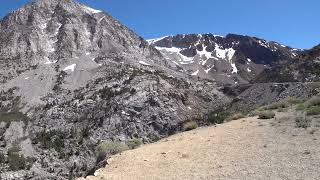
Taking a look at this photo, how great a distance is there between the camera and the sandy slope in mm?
17125

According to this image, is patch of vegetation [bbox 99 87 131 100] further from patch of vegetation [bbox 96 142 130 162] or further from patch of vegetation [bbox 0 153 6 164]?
patch of vegetation [bbox 96 142 130 162]

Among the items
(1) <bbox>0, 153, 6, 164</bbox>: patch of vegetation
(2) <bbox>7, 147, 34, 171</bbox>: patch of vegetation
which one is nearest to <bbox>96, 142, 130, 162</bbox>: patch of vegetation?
(2) <bbox>7, 147, 34, 171</bbox>: patch of vegetation

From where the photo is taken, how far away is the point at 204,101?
199000mm

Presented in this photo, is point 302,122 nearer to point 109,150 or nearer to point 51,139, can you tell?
point 109,150

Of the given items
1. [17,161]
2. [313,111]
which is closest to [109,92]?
[17,161]

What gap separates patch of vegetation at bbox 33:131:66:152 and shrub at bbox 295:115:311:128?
461ft

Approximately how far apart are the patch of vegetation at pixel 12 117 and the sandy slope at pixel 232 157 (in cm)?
16047

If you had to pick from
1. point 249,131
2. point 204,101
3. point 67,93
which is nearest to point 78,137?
point 67,93

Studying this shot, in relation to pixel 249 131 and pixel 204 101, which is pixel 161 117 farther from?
pixel 249 131

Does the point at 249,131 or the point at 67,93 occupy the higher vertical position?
the point at 67,93

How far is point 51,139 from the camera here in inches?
6462

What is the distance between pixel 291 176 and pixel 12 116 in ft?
570

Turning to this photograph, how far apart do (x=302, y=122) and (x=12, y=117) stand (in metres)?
167

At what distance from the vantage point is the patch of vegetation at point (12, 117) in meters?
177
